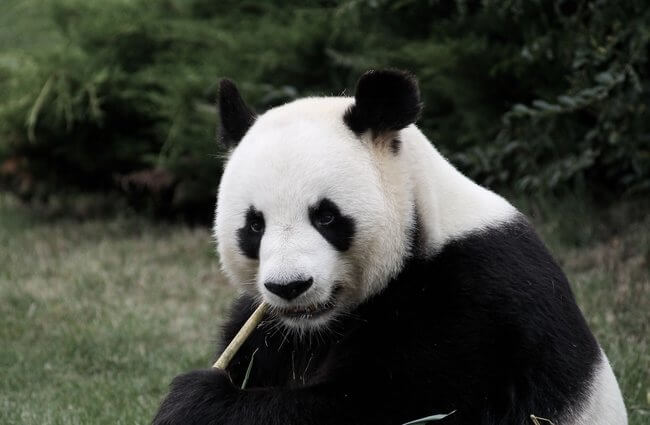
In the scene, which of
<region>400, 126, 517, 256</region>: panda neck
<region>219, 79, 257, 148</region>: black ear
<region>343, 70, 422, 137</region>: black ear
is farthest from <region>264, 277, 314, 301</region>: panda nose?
<region>219, 79, 257, 148</region>: black ear

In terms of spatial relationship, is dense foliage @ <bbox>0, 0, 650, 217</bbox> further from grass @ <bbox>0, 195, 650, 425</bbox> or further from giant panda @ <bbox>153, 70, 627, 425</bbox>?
giant panda @ <bbox>153, 70, 627, 425</bbox>

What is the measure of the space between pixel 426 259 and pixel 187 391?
3.09 feet

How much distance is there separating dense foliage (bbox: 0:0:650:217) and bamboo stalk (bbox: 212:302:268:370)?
112 inches

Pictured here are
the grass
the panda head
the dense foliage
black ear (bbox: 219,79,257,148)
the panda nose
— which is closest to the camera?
the panda nose

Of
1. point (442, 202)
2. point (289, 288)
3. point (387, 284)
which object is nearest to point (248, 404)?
point (289, 288)

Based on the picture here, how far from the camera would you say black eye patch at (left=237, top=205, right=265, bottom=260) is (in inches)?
125

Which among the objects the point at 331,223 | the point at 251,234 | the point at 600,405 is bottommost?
the point at 600,405

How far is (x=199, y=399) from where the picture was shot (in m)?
3.33

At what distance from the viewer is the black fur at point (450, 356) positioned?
10.3ft

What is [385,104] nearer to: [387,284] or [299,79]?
[387,284]

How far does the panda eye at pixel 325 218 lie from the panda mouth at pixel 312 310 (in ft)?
0.77

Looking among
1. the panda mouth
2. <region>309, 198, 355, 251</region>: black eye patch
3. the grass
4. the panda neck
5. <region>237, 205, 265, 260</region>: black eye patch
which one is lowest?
the grass

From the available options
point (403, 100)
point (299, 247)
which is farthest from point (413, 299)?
point (403, 100)

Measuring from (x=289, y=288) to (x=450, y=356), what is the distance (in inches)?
22.4
